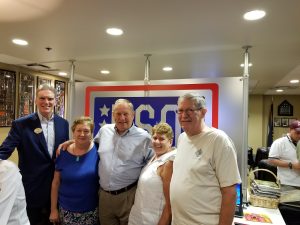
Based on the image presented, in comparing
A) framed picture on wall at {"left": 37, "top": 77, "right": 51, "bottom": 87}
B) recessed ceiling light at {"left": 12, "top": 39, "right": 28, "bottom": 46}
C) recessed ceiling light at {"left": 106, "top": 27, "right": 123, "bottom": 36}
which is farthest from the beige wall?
recessed ceiling light at {"left": 12, "top": 39, "right": 28, "bottom": 46}

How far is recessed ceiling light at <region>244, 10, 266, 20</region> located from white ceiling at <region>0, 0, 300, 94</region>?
50 millimetres

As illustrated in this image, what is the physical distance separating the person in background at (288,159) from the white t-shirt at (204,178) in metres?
1.77

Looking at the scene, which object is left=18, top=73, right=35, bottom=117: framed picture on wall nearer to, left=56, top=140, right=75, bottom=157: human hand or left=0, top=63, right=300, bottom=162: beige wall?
left=56, top=140, right=75, bottom=157: human hand

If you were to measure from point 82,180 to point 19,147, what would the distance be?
619mm

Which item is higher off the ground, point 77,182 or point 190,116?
point 190,116

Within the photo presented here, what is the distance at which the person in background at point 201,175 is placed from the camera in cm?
139

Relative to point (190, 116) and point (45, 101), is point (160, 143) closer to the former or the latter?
point (190, 116)

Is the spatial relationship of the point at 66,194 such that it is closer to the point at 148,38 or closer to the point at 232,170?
the point at 232,170

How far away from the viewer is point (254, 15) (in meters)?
1.87

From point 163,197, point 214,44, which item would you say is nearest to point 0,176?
point 163,197

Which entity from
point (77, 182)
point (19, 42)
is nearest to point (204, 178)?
point (77, 182)

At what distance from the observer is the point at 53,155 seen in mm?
2043

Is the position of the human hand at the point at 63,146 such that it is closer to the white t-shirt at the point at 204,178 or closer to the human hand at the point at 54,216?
the human hand at the point at 54,216

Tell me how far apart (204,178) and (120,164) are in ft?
2.24
